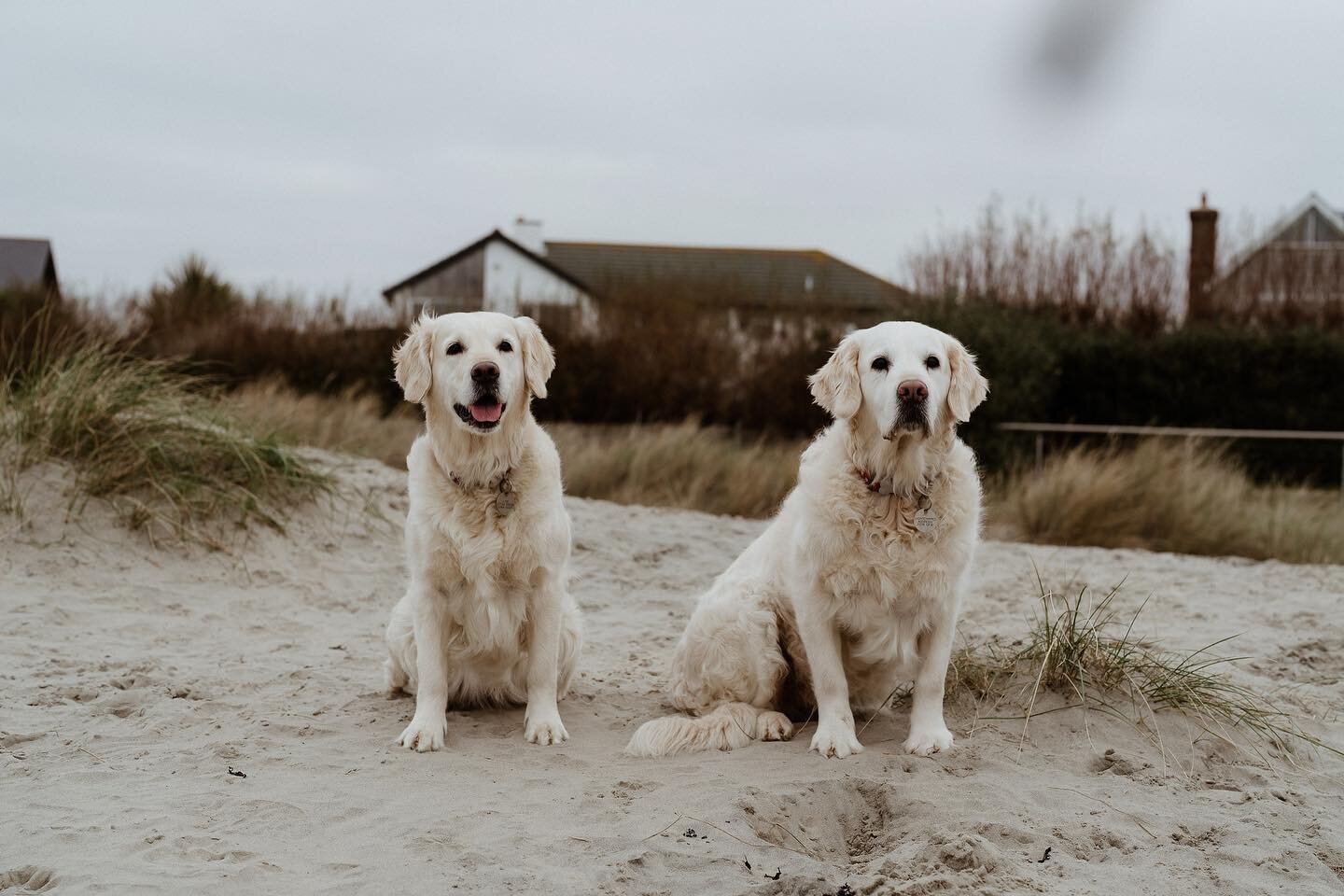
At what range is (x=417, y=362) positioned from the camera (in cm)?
443

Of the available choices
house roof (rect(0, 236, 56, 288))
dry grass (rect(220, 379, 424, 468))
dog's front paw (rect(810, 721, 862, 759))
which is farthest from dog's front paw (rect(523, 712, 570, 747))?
house roof (rect(0, 236, 56, 288))

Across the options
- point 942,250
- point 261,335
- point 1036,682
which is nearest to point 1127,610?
point 1036,682

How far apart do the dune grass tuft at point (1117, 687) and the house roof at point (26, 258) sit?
1044 inches

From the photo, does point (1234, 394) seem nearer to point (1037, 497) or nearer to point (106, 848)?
point (1037, 497)

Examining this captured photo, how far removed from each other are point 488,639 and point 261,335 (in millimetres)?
10876

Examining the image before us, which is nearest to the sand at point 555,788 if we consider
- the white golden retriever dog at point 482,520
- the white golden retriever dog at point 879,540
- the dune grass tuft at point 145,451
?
the white golden retriever dog at point 879,540

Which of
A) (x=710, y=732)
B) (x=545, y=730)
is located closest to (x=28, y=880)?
(x=545, y=730)

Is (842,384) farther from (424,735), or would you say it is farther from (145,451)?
(145,451)

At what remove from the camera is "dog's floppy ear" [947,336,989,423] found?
13.5ft

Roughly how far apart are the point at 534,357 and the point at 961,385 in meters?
1.66

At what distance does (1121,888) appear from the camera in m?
2.96

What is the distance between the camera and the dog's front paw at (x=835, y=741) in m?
3.96

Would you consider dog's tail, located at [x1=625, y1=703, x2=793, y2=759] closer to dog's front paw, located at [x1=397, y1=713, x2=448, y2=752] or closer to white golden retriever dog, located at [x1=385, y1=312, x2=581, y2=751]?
white golden retriever dog, located at [x1=385, y1=312, x2=581, y2=751]

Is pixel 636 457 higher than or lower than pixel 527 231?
lower
